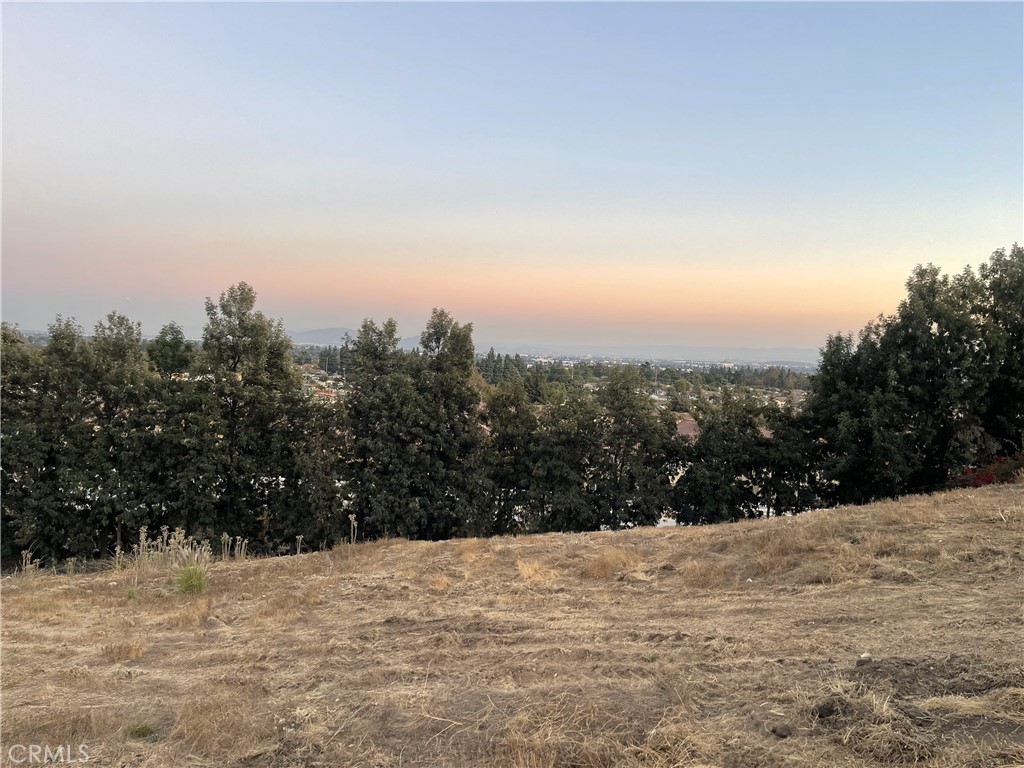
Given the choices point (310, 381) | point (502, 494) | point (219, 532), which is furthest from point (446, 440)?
point (219, 532)

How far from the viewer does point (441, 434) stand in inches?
697

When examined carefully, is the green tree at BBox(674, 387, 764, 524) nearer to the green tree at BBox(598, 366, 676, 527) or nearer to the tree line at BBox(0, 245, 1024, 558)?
the tree line at BBox(0, 245, 1024, 558)

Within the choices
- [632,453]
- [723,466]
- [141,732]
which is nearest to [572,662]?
[141,732]

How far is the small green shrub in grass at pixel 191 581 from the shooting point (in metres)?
8.06

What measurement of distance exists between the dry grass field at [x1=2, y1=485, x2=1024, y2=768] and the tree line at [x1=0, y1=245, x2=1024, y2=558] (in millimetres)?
8747

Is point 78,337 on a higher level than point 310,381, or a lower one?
higher

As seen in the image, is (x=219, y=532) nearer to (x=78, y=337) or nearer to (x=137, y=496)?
(x=137, y=496)

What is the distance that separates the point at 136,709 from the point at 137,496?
14682 mm

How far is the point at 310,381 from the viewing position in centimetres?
1933

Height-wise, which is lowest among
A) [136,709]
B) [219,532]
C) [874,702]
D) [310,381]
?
[219,532]

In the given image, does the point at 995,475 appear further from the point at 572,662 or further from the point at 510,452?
the point at 572,662

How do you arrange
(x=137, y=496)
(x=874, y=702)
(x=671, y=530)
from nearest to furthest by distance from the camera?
(x=874, y=702) → (x=671, y=530) → (x=137, y=496)

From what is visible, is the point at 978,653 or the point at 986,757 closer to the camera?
the point at 986,757

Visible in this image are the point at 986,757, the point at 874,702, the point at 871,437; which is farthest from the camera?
the point at 871,437
